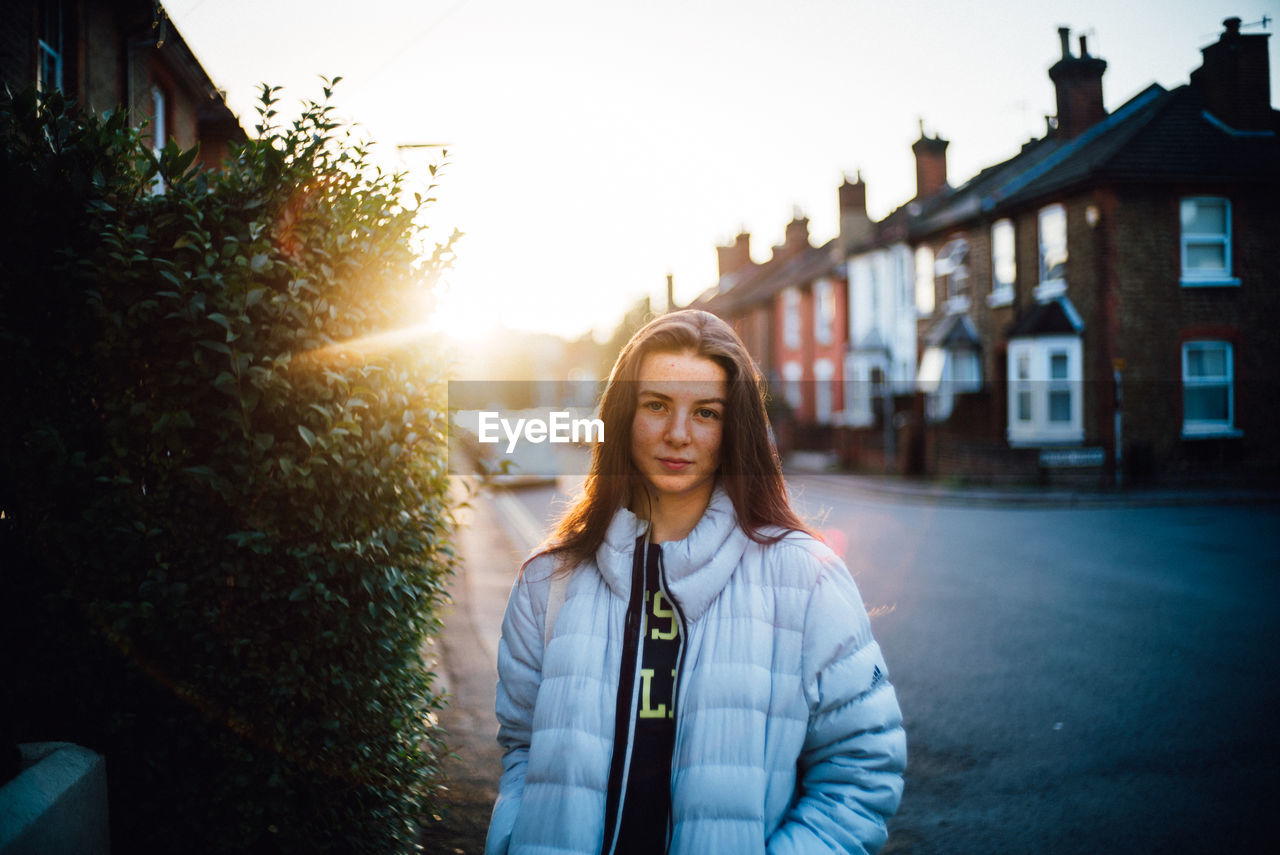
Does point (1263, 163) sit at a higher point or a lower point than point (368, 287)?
higher

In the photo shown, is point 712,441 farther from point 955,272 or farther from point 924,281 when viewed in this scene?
point 924,281

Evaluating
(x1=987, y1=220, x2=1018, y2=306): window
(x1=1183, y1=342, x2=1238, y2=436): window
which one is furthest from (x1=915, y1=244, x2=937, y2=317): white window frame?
(x1=1183, y1=342, x2=1238, y2=436): window

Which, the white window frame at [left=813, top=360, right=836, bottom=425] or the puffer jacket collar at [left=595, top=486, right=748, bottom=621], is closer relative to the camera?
the puffer jacket collar at [left=595, top=486, right=748, bottom=621]

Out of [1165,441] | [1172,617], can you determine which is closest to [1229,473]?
[1165,441]

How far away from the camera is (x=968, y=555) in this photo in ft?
38.9

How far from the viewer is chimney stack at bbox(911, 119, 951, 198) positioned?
32688 mm

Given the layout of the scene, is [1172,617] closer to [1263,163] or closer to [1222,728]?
[1222,728]

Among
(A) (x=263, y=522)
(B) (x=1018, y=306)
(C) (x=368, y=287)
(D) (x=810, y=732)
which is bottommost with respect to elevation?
(D) (x=810, y=732)

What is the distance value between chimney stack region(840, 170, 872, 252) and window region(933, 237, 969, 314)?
6.94 meters

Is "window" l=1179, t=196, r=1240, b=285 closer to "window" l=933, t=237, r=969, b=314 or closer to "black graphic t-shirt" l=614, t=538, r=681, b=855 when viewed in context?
"window" l=933, t=237, r=969, b=314

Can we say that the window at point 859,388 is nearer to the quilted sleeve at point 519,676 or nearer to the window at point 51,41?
the window at point 51,41

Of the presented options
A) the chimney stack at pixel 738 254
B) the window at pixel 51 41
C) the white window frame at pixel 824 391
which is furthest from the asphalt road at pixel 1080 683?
the chimney stack at pixel 738 254

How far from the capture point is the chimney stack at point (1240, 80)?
848 inches

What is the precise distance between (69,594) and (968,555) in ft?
37.0
